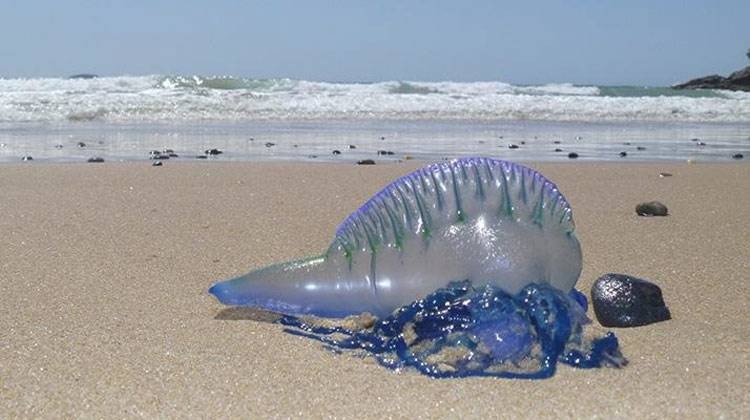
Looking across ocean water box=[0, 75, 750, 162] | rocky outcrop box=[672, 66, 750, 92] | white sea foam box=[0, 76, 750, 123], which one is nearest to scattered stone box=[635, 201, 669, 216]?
ocean water box=[0, 75, 750, 162]

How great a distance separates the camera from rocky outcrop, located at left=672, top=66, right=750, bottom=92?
110 feet

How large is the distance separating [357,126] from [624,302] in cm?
955

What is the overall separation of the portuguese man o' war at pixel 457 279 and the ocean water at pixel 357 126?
4.81 metres

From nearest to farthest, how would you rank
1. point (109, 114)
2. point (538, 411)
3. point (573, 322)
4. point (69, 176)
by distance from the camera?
point (538, 411)
point (573, 322)
point (69, 176)
point (109, 114)

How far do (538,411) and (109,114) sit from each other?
1187cm

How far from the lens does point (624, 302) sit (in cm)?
208

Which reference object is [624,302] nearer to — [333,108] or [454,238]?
[454,238]

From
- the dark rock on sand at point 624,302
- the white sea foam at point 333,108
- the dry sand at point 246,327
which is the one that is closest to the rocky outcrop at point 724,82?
the white sea foam at point 333,108

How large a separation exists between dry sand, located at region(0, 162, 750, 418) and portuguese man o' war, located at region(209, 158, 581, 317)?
179 mm

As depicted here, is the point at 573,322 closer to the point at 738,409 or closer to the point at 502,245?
the point at 502,245

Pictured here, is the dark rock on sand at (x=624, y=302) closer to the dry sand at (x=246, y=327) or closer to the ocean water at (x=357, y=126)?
the dry sand at (x=246, y=327)

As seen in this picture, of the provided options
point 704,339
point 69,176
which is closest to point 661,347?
point 704,339

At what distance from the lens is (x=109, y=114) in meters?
12.8

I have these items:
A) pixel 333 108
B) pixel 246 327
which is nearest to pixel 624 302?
pixel 246 327
